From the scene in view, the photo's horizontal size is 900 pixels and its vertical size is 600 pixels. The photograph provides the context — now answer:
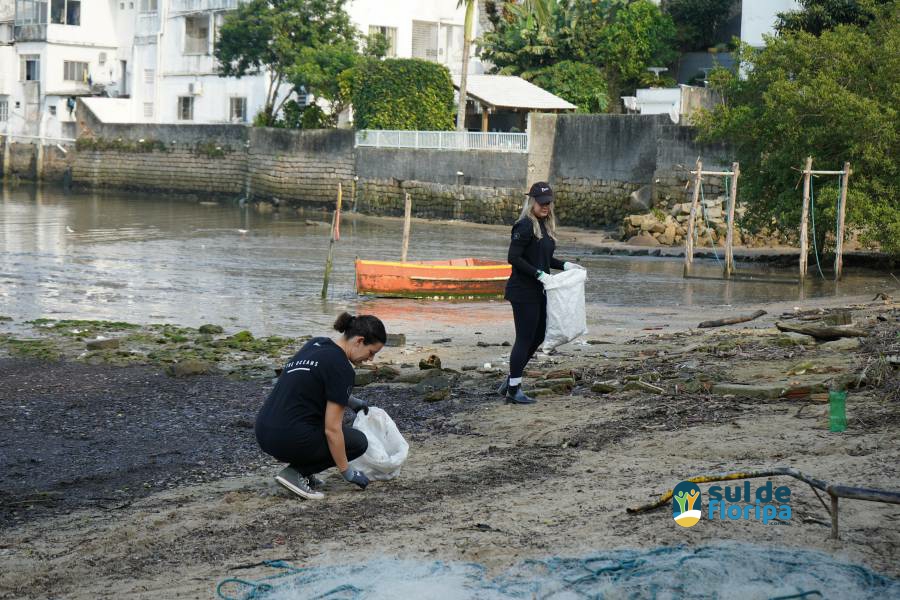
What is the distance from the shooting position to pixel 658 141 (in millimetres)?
35594

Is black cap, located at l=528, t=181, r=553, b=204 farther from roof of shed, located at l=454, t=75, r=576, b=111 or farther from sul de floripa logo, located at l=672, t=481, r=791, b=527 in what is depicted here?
roof of shed, located at l=454, t=75, r=576, b=111

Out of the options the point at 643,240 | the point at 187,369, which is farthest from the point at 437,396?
the point at 643,240

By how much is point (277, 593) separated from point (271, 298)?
16.6 meters

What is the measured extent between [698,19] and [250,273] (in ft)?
83.8

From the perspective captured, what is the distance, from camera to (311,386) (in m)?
6.54

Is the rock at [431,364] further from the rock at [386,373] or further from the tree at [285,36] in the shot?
the tree at [285,36]

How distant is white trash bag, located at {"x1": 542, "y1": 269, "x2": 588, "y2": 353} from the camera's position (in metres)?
9.42

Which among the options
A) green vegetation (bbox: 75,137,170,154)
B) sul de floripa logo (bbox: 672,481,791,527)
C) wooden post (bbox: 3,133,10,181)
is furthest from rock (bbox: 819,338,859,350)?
wooden post (bbox: 3,133,10,181)

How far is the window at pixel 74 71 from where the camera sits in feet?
204

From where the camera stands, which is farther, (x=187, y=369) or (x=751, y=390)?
(x=187, y=369)

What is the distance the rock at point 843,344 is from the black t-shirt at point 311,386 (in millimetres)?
5639

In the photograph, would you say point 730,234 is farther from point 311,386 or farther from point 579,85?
point 311,386

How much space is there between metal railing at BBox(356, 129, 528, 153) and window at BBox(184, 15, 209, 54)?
15888 millimetres

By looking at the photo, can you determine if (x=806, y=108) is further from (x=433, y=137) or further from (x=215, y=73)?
(x=215, y=73)
